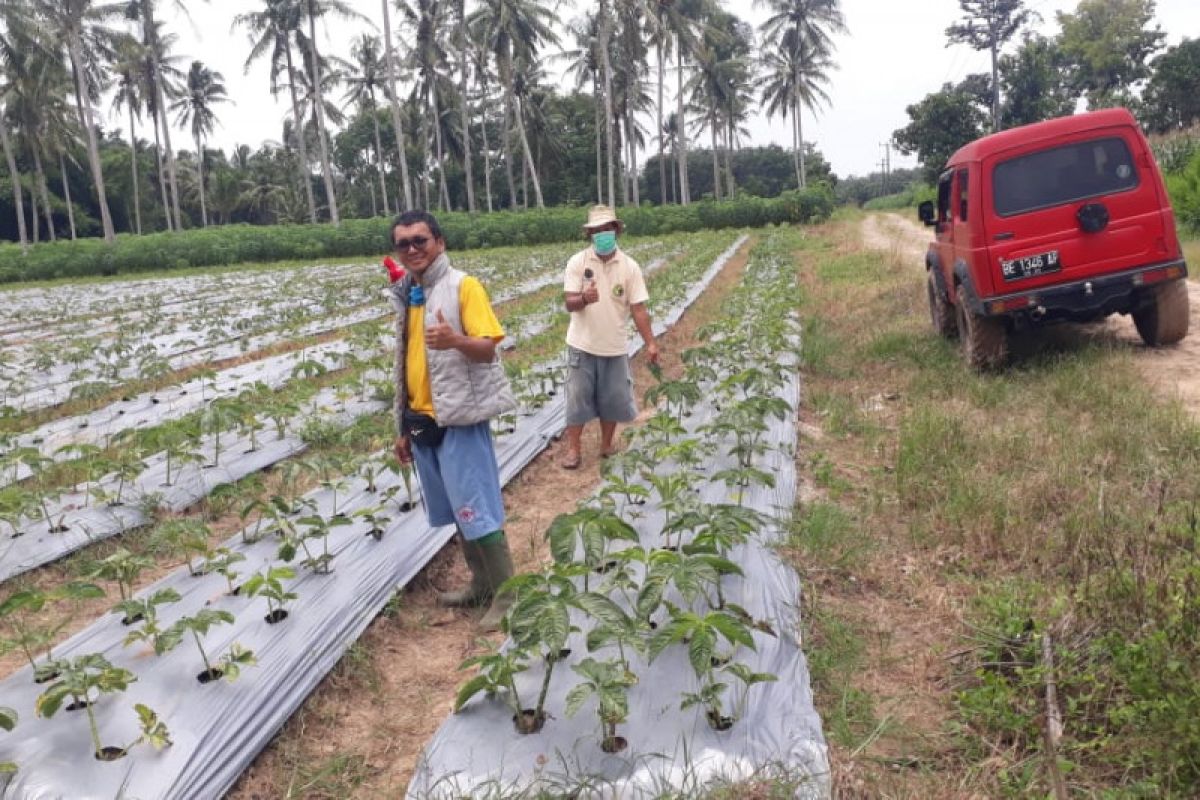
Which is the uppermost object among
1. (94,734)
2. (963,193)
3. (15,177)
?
(15,177)

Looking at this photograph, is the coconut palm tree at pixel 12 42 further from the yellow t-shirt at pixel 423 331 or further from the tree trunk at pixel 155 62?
the yellow t-shirt at pixel 423 331

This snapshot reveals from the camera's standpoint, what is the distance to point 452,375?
3160 mm

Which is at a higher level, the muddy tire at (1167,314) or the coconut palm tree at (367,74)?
the coconut palm tree at (367,74)

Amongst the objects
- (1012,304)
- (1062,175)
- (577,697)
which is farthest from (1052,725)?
(1062,175)

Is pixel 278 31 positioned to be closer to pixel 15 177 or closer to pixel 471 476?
pixel 15 177

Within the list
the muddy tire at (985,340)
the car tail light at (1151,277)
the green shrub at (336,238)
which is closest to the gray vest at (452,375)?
the muddy tire at (985,340)

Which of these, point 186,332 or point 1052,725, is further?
point 186,332

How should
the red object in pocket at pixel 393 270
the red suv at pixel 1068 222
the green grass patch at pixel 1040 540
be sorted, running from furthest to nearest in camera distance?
the red suv at pixel 1068 222 → the red object in pocket at pixel 393 270 → the green grass patch at pixel 1040 540

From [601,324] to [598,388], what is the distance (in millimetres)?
449

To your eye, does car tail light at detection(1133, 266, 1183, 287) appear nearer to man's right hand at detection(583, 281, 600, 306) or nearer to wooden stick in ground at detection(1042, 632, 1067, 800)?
man's right hand at detection(583, 281, 600, 306)

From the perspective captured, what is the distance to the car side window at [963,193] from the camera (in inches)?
260

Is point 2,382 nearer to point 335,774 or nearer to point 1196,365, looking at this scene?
point 335,774

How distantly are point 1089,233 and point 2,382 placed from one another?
1059cm

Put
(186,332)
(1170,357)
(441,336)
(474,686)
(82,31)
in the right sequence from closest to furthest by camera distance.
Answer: (474,686)
(441,336)
(1170,357)
(186,332)
(82,31)
